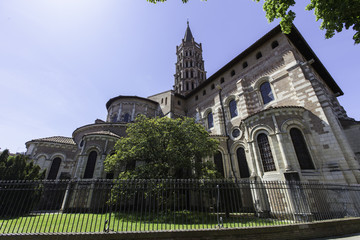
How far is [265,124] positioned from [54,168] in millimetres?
24690

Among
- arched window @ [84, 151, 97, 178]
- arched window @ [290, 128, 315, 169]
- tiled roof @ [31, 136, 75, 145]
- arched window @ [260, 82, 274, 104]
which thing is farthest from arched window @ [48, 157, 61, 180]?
arched window @ [290, 128, 315, 169]

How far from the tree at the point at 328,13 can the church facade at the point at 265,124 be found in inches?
A: 252

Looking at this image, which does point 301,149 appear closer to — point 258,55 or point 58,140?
point 258,55

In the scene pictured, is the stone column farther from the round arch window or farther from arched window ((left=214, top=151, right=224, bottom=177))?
arched window ((left=214, top=151, right=224, bottom=177))

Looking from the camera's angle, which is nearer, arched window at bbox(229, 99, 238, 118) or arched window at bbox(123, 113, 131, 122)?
arched window at bbox(229, 99, 238, 118)

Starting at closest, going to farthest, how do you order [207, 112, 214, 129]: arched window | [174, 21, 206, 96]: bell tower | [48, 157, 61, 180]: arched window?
[48, 157, 61, 180]: arched window < [207, 112, 214, 129]: arched window < [174, 21, 206, 96]: bell tower

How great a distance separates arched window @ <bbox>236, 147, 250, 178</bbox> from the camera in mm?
15302

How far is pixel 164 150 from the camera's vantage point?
12570 mm

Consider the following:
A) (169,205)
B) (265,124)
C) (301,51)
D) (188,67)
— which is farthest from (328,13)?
(188,67)

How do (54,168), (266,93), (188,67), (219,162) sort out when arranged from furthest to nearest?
(188,67) → (54,168) → (219,162) → (266,93)

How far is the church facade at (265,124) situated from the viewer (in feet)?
38.0

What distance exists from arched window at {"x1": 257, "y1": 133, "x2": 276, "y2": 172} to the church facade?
0.07m

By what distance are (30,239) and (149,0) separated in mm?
9796

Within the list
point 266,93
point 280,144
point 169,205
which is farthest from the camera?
point 266,93
